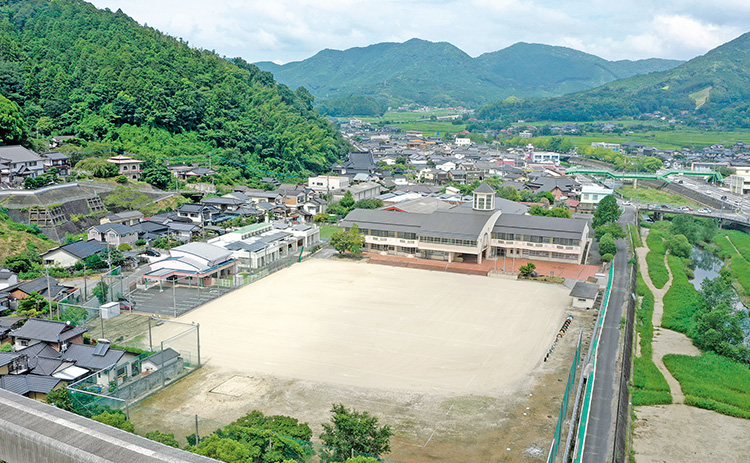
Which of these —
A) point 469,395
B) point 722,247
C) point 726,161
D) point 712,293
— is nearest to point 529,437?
point 469,395

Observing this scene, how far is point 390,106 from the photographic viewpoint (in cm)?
15562

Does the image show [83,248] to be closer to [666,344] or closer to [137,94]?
[666,344]

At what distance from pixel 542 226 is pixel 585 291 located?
24.1 ft

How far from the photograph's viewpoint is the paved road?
12.3 metres

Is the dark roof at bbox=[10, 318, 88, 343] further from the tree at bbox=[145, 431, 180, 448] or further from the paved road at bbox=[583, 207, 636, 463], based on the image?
the paved road at bbox=[583, 207, 636, 463]

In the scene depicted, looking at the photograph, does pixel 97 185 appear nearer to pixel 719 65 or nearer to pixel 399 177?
pixel 399 177

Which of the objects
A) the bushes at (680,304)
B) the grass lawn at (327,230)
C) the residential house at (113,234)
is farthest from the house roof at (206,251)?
the bushes at (680,304)

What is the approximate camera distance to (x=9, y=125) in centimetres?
3425

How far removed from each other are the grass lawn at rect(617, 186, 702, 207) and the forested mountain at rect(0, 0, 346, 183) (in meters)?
27.1

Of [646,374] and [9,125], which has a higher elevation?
[9,125]

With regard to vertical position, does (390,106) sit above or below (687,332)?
above

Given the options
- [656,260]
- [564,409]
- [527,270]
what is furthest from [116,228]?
[656,260]

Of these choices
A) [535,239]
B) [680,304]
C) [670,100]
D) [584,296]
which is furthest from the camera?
[670,100]

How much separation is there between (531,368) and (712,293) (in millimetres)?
10322
